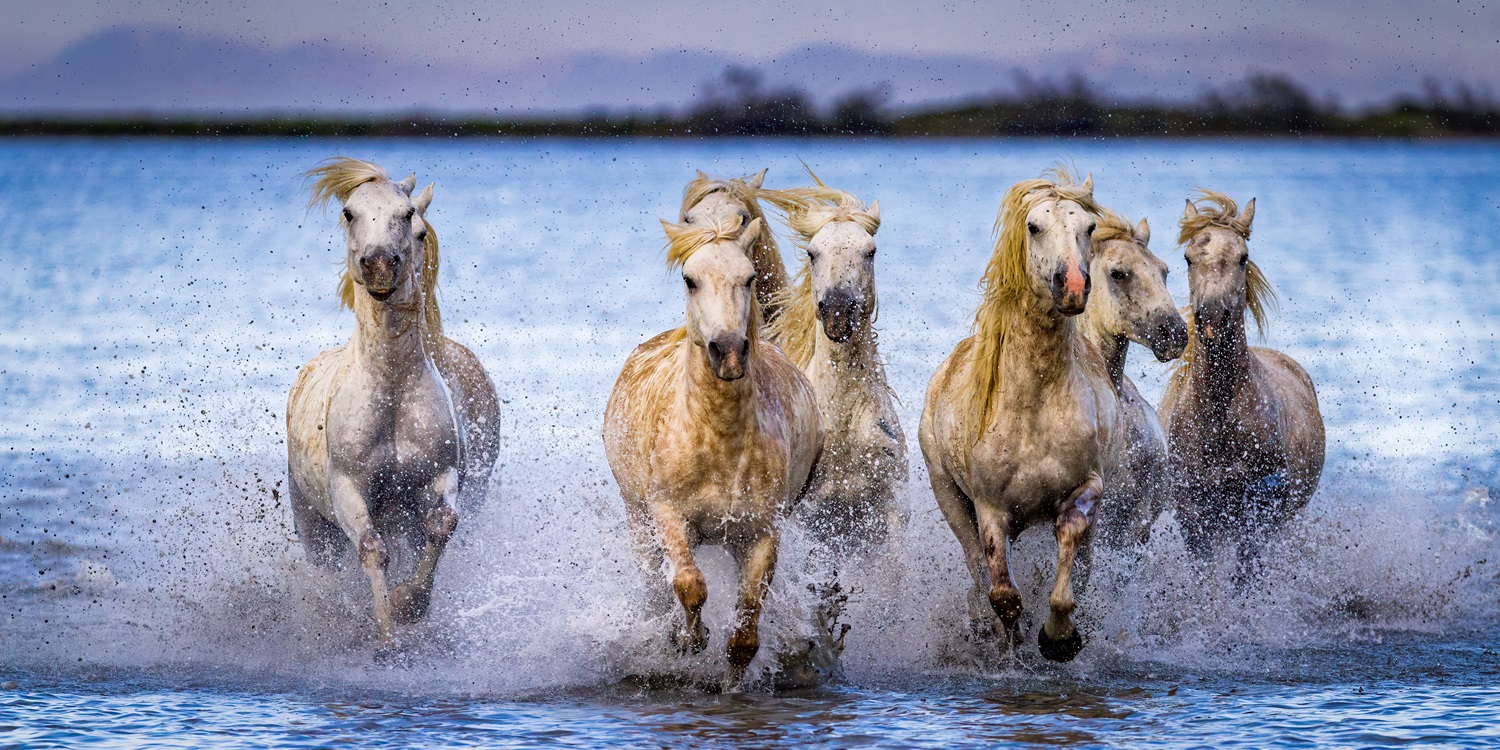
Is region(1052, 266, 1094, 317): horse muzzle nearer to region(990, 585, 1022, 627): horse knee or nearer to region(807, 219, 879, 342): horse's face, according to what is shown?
region(807, 219, 879, 342): horse's face

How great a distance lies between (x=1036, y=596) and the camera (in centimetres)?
743

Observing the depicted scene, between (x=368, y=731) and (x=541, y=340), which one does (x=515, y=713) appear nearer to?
(x=368, y=731)

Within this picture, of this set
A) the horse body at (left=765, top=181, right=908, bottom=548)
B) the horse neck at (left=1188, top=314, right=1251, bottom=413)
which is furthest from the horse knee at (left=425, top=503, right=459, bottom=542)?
the horse neck at (left=1188, top=314, right=1251, bottom=413)

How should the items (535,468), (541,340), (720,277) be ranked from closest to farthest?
(720,277) → (535,468) → (541,340)

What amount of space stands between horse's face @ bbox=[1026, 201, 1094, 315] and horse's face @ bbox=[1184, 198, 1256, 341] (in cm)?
128

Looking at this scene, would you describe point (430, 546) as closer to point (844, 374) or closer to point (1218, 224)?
point (844, 374)

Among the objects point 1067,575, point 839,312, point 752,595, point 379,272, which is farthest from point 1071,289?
point 379,272

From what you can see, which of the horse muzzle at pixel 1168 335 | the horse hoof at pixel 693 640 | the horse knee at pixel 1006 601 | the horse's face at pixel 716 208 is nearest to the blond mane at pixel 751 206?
the horse's face at pixel 716 208

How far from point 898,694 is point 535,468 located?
15.3 ft

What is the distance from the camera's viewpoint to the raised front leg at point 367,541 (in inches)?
265

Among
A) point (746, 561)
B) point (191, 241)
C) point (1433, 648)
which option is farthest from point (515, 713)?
point (191, 241)

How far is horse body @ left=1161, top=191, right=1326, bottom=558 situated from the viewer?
25.9 ft

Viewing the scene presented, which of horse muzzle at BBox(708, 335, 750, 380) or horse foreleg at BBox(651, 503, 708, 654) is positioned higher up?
horse muzzle at BBox(708, 335, 750, 380)

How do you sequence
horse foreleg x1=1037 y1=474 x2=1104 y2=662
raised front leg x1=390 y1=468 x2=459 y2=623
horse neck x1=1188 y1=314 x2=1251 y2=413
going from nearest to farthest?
horse foreleg x1=1037 y1=474 x2=1104 y2=662, raised front leg x1=390 y1=468 x2=459 y2=623, horse neck x1=1188 y1=314 x2=1251 y2=413
